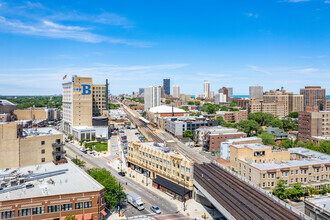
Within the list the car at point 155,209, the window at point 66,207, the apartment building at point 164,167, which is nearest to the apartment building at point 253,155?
the apartment building at point 164,167

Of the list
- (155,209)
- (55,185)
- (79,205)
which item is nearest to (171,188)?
(155,209)

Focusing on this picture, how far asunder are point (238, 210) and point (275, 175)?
89.8ft

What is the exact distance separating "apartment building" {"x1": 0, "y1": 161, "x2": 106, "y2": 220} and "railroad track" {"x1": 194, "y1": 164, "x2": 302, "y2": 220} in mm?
23290

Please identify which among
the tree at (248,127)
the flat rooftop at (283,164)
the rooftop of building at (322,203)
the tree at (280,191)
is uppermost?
the tree at (248,127)

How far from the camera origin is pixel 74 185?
164 ft

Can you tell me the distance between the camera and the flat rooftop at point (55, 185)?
150 ft

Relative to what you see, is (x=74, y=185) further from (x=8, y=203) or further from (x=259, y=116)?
(x=259, y=116)

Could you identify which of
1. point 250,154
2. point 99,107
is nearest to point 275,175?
point 250,154

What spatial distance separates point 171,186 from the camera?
2616 inches

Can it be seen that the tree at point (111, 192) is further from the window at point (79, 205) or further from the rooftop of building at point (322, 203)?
the rooftop of building at point (322, 203)

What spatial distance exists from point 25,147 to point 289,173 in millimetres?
66582

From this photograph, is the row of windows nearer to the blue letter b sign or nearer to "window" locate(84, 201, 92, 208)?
A: "window" locate(84, 201, 92, 208)

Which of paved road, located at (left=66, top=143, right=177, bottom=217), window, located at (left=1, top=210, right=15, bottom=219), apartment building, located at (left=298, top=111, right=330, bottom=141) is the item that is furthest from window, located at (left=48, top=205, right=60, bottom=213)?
apartment building, located at (left=298, top=111, right=330, bottom=141)

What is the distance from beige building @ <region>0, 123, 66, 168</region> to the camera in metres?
60.3
